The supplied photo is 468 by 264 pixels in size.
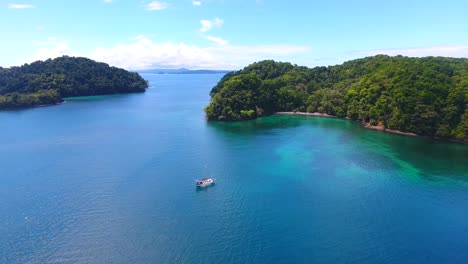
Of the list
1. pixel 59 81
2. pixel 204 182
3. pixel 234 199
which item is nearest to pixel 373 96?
pixel 204 182

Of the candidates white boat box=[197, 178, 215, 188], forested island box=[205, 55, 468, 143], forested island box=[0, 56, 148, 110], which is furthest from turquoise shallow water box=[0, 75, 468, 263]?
forested island box=[0, 56, 148, 110]

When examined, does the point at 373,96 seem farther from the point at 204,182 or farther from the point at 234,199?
the point at 234,199

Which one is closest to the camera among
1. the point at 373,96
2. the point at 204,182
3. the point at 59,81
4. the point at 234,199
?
the point at 234,199

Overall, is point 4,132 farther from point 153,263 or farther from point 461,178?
point 461,178

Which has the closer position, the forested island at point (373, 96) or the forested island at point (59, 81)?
the forested island at point (373, 96)

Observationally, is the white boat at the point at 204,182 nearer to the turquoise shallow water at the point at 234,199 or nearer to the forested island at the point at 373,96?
the turquoise shallow water at the point at 234,199

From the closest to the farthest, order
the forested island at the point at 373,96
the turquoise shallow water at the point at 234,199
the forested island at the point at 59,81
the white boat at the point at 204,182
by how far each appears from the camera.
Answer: the turquoise shallow water at the point at 234,199 → the white boat at the point at 204,182 → the forested island at the point at 373,96 → the forested island at the point at 59,81

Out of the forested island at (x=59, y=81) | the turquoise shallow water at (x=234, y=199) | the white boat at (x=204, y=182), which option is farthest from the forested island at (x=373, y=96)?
the forested island at (x=59, y=81)
